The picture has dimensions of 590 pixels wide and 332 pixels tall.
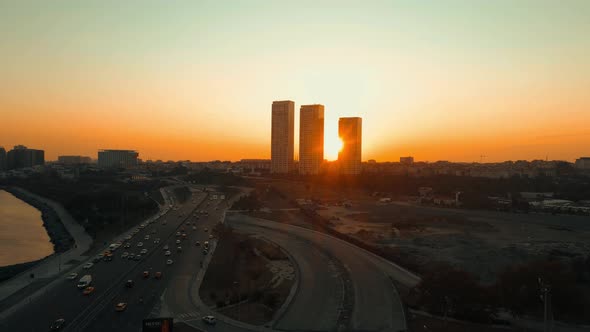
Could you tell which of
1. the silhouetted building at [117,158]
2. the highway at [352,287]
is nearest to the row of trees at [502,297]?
the highway at [352,287]

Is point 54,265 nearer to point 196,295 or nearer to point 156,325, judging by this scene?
point 196,295

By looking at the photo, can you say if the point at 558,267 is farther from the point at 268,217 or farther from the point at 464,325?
the point at 268,217

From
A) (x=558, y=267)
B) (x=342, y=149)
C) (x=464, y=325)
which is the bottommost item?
(x=464, y=325)

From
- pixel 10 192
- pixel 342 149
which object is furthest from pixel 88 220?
pixel 342 149

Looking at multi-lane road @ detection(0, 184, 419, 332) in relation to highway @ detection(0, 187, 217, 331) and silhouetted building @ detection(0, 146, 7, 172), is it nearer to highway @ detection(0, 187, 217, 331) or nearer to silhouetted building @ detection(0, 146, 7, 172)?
highway @ detection(0, 187, 217, 331)

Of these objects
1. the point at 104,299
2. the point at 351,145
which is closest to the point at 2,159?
the point at 351,145

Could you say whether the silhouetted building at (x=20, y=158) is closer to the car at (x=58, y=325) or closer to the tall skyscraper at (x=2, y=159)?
the tall skyscraper at (x=2, y=159)
